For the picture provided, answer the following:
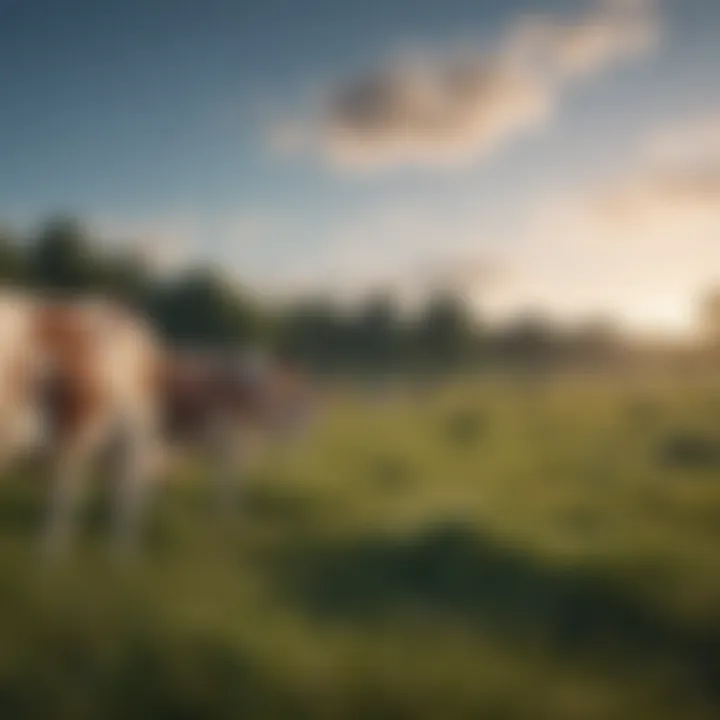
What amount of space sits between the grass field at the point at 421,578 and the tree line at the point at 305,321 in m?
0.06

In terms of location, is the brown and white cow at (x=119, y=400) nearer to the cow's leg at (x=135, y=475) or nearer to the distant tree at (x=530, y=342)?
the cow's leg at (x=135, y=475)

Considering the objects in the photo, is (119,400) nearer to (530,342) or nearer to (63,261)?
(63,261)

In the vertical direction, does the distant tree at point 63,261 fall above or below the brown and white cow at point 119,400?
above

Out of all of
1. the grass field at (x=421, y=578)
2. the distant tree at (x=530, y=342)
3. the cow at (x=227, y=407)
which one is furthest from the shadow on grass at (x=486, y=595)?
the distant tree at (x=530, y=342)

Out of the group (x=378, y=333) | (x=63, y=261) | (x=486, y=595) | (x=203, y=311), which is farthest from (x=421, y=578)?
(x=63, y=261)

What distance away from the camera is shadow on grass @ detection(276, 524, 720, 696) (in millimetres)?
1375

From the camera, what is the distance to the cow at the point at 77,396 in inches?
56.1

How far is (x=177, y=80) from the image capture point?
5.00ft

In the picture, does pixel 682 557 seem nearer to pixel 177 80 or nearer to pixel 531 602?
pixel 531 602

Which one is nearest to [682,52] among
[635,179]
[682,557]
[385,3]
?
[635,179]

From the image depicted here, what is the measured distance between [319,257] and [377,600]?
0.52 metres

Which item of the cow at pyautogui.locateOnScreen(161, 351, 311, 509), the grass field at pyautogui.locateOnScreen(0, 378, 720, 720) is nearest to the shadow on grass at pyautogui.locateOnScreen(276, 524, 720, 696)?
the grass field at pyautogui.locateOnScreen(0, 378, 720, 720)

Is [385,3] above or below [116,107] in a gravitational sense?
above

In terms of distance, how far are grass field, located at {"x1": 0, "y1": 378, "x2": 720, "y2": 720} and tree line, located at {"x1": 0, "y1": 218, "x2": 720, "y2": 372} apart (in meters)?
0.06
